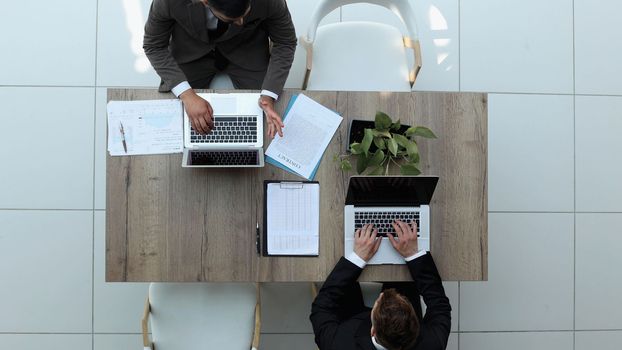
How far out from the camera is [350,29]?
7.69 ft

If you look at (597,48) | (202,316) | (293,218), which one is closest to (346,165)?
(293,218)

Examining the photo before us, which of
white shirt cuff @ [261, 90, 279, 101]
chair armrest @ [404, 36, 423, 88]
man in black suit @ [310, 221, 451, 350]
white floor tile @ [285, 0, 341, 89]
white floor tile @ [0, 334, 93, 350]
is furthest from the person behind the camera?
white floor tile @ [285, 0, 341, 89]

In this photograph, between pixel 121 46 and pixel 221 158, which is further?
pixel 121 46

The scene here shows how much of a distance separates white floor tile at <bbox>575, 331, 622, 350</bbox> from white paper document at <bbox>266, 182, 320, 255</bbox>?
179cm

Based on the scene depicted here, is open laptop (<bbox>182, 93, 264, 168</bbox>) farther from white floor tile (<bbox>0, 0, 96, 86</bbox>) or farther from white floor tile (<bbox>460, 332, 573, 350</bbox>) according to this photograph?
white floor tile (<bbox>460, 332, 573, 350</bbox>)

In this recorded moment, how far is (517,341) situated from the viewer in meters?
2.81

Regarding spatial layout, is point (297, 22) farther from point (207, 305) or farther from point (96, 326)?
point (96, 326)

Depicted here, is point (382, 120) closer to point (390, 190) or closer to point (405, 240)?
point (390, 190)

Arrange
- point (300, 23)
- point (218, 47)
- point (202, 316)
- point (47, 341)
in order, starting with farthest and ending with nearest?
point (300, 23)
point (47, 341)
point (218, 47)
point (202, 316)

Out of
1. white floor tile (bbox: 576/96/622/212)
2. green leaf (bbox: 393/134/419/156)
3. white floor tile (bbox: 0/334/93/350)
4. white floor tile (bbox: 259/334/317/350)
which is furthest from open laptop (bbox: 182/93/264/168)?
white floor tile (bbox: 576/96/622/212)

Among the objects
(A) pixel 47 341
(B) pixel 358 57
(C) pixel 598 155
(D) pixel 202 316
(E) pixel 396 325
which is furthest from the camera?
(C) pixel 598 155

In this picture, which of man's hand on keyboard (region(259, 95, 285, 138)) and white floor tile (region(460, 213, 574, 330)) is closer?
man's hand on keyboard (region(259, 95, 285, 138))

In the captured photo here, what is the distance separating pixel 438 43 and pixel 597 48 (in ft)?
2.98

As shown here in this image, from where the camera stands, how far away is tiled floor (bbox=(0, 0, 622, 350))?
270 centimetres
